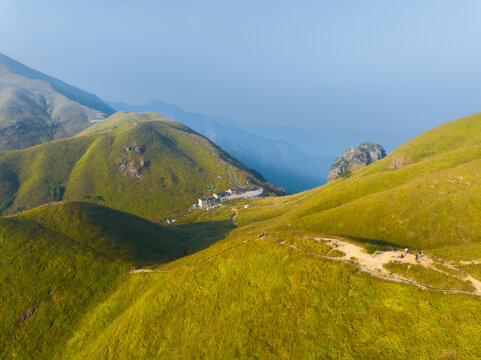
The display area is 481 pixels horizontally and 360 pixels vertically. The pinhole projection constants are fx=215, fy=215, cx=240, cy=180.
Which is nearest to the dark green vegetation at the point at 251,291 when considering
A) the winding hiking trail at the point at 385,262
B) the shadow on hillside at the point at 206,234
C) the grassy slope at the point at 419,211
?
the grassy slope at the point at 419,211

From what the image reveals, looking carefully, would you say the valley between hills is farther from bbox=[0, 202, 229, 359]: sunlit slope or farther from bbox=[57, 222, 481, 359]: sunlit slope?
bbox=[0, 202, 229, 359]: sunlit slope

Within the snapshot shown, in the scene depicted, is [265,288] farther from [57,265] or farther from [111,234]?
[111,234]

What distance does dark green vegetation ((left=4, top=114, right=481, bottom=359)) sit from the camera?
32.2m

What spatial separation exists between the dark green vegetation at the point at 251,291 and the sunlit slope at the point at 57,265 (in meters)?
0.34

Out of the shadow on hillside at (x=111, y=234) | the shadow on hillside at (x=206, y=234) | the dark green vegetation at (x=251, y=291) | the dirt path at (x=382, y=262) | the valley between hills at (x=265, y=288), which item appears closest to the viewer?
the dark green vegetation at (x=251, y=291)

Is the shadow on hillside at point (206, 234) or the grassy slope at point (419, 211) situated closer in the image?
the grassy slope at point (419, 211)

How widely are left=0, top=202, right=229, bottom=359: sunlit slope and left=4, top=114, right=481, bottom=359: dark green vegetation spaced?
340 mm

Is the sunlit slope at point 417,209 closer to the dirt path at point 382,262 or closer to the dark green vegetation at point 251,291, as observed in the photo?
the dark green vegetation at point 251,291

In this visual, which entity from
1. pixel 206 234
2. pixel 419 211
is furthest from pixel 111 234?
pixel 419 211

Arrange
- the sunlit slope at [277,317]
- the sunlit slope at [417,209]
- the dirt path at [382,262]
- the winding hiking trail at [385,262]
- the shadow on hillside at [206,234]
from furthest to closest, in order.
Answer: the shadow on hillside at [206,234], the sunlit slope at [417,209], the winding hiking trail at [385,262], the dirt path at [382,262], the sunlit slope at [277,317]

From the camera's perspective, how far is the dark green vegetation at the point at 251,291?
3216 cm

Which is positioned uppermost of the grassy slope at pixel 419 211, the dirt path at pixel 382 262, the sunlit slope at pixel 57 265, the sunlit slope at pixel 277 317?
the grassy slope at pixel 419 211

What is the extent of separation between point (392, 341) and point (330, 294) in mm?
9742

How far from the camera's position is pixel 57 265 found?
68562mm
